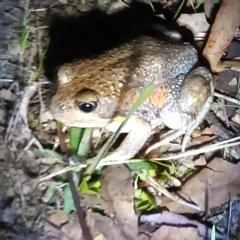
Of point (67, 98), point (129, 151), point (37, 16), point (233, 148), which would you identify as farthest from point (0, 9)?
point (233, 148)

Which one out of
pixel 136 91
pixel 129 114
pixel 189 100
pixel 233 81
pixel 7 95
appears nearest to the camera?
pixel 129 114

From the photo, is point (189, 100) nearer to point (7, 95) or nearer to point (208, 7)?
point (208, 7)

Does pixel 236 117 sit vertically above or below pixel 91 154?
above

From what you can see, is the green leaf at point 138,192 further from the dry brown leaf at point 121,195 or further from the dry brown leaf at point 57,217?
the dry brown leaf at point 57,217

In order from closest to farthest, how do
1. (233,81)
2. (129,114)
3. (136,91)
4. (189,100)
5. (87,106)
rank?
(129,114) → (87,106) → (136,91) → (189,100) → (233,81)

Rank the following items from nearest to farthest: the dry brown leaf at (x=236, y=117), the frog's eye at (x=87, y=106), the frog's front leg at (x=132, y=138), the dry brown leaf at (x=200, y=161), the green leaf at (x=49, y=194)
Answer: the frog's eye at (x=87, y=106) < the frog's front leg at (x=132, y=138) < the green leaf at (x=49, y=194) < the dry brown leaf at (x=200, y=161) < the dry brown leaf at (x=236, y=117)

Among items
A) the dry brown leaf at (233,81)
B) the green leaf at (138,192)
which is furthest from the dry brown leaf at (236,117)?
the green leaf at (138,192)

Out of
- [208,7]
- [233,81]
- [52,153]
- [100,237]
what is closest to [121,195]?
[100,237]
